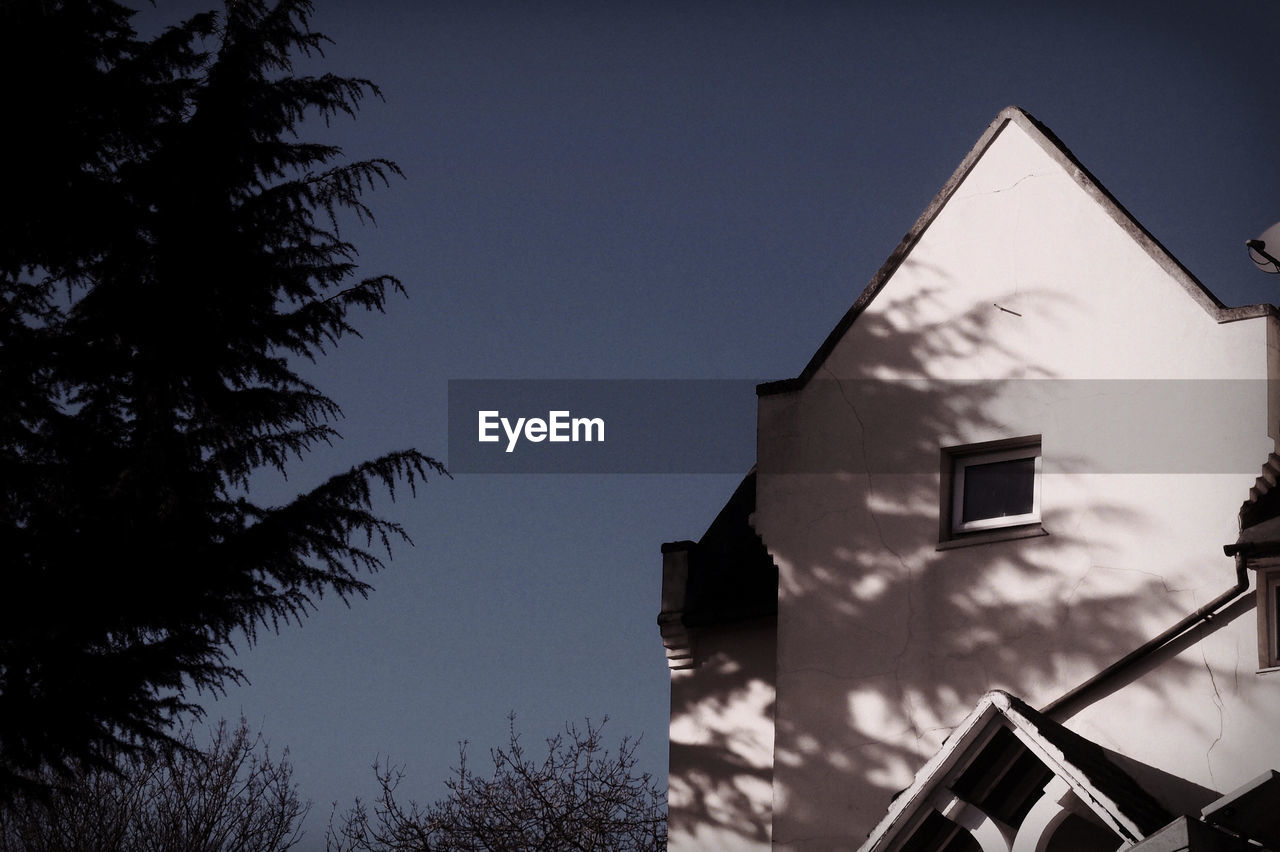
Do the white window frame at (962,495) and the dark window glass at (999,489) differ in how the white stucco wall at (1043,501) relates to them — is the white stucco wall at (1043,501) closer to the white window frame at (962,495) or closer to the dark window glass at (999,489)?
the white window frame at (962,495)

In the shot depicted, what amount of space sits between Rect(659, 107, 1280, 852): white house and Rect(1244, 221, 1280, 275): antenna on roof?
5.00 feet

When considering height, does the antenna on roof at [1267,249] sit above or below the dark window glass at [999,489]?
→ above

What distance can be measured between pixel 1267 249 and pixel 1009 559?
363 centimetres

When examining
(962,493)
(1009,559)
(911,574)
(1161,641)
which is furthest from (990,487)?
(1161,641)

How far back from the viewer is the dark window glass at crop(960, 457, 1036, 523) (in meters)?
12.0

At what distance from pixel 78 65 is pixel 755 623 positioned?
24.2ft

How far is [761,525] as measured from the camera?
1316 cm

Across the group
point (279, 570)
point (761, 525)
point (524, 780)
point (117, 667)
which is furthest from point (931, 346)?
point (524, 780)

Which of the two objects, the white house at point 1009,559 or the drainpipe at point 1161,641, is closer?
the white house at point 1009,559

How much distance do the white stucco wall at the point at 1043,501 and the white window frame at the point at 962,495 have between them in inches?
3.7

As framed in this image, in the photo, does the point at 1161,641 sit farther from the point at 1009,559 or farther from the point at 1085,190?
the point at 1085,190

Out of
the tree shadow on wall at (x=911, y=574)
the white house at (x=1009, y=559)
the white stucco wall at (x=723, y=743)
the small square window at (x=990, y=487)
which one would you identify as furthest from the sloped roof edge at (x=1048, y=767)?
the white stucco wall at (x=723, y=743)

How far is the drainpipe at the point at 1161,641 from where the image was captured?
416 inches

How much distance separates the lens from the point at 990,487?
40.1 feet
